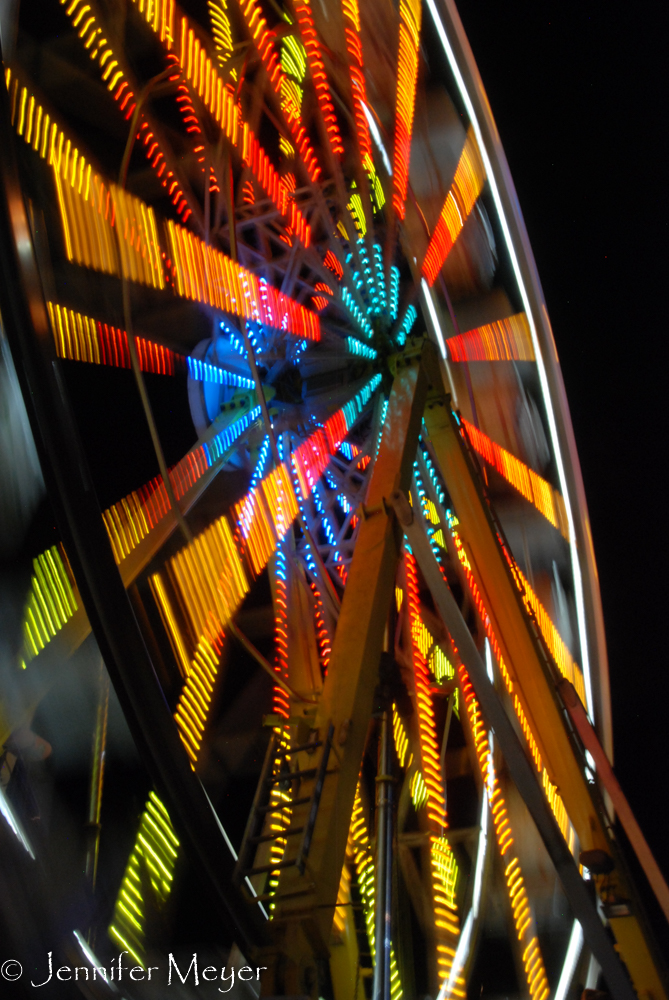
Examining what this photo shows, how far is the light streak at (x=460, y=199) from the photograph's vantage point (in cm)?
606

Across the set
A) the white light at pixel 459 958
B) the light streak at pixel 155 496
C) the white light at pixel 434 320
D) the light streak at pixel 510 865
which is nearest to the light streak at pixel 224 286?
the light streak at pixel 155 496

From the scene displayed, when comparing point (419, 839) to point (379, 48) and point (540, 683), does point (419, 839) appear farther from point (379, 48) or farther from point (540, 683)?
point (379, 48)

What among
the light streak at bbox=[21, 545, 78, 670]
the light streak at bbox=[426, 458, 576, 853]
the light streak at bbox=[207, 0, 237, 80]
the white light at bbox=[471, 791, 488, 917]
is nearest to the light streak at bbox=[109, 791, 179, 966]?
the light streak at bbox=[21, 545, 78, 670]

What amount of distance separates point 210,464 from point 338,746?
195cm

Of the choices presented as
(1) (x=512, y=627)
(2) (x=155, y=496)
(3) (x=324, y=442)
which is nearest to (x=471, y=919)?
(1) (x=512, y=627)

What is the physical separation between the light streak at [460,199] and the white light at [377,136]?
0.59 m

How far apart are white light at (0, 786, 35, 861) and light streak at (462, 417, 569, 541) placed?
484cm

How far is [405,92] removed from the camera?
5777mm

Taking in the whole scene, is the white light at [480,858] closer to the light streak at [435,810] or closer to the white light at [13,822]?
the light streak at [435,810]

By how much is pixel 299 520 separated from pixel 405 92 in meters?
3.10

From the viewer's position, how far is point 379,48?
572 cm

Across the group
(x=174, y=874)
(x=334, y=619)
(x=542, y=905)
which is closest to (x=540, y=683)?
(x=334, y=619)

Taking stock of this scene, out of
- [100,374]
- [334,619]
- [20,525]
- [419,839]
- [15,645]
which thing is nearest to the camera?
[15,645]

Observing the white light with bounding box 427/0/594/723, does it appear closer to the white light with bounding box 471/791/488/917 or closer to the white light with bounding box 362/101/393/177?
the white light with bounding box 362/101/393/177
